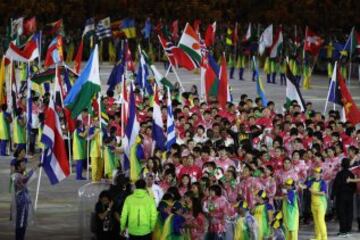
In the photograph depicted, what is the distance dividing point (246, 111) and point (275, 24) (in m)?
36.2

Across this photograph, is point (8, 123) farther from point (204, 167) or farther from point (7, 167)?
point (204, 167)

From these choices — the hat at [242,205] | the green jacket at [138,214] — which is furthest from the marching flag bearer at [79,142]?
the green jacket at [138,214]

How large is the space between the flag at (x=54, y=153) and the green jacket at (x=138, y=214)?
450cm

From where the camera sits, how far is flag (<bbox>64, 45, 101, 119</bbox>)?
87.2 feet

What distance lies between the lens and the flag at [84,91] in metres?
26.6

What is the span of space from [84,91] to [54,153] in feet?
7.43

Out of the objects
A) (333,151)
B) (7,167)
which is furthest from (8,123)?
(333,151)

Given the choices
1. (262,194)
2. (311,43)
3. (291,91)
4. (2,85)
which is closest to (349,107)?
(291,91)

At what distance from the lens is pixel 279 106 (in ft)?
152

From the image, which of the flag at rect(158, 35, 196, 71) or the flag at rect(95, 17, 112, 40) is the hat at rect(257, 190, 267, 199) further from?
the flag at rect(95, 17, 112, 40)

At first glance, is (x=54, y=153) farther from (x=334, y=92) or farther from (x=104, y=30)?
(x=104, y=30)

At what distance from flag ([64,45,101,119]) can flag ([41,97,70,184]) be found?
1343 mm

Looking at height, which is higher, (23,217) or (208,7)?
(208,7)

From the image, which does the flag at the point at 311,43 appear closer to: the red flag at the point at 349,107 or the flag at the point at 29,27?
the flag at the point at 29,27
